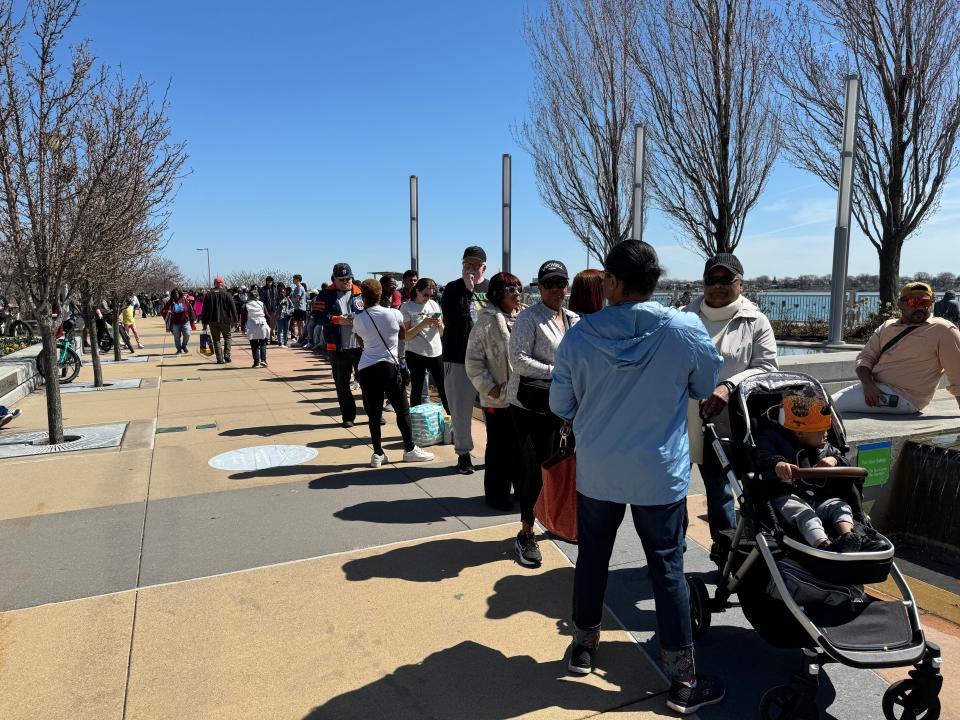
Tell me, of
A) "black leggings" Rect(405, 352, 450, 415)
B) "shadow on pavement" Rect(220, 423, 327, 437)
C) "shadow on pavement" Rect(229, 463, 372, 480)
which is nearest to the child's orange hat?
"shadow on pavement" Rect(229, 463, 372, 480)

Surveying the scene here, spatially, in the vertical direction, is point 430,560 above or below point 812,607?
below

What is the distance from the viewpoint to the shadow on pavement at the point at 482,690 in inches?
104

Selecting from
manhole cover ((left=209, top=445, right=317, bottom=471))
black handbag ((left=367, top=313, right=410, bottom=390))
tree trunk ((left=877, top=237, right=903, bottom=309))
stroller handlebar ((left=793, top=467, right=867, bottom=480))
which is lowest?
manhole cover ((left=209, top=445, right=317, bottom=471))

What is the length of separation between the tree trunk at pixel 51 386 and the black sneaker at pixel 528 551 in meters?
5.73

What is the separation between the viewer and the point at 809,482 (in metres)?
2.93

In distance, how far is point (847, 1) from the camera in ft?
54.8

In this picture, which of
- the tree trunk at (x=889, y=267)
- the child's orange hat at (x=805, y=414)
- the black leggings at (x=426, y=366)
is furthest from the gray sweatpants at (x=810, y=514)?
the tree trunk at (x=889, y=267)

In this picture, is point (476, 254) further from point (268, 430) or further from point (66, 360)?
point (66, 360)

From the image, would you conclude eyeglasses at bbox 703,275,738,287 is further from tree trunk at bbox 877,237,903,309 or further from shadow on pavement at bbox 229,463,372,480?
tree trunk at bbox 877,237,903,309

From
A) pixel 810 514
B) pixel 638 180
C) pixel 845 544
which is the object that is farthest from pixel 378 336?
pixel 638 180

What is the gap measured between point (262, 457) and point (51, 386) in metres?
2.59

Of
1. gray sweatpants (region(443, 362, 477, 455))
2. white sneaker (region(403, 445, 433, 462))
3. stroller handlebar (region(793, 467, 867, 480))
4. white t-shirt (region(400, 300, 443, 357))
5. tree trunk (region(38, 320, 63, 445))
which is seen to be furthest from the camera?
tree trunk (region(38, 320, 63, 445))

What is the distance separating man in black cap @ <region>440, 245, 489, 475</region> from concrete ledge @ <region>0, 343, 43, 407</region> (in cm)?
762

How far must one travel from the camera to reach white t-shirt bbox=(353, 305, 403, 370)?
19.6 ft
